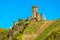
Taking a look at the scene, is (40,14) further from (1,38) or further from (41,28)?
(1,38)

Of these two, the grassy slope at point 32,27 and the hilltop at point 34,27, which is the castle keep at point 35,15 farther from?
the grassy slope at point 32,27

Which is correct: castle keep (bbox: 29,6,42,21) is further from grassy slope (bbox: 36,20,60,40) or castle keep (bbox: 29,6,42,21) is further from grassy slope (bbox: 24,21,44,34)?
grassy slope (bbox: 36,20,60,40)

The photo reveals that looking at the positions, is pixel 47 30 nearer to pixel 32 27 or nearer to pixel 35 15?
pixel 32 27

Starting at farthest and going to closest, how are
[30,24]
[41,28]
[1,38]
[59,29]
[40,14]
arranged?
[1,38] → [40,14] → [30,24] → [41,28] → [59,29]

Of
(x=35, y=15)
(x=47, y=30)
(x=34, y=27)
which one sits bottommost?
(x=47, y=30)

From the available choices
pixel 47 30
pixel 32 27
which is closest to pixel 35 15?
pixel 32 27

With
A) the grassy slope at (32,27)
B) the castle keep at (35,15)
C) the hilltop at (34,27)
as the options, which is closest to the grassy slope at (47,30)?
the hilltop at (34,27)

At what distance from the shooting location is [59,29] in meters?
45.9

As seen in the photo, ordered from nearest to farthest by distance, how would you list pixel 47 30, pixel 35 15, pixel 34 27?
pixel 47 30
pixel 34 27
pixel 35 15

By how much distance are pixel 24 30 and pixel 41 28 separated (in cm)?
419

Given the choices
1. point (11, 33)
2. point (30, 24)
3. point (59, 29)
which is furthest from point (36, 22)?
point (59, 29)

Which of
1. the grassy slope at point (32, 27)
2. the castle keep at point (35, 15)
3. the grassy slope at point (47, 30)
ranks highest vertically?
the castle keep at point (35, 15)

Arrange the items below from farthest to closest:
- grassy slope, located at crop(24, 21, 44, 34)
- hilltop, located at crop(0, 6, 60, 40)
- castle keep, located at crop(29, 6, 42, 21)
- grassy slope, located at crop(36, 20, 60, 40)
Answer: castle keep, located at crop(29, 6, 42, 21) → grassy slope, located at crop(24, 21, 44, 34) → hilltop, located at crop(0, 6, 60, 40) → grassy slope, located at crop(36, 20, 60, 40)

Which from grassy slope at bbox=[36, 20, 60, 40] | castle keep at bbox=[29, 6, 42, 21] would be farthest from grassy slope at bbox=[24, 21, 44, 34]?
grassy slope at bbox=[36, 20, 60, 40]
